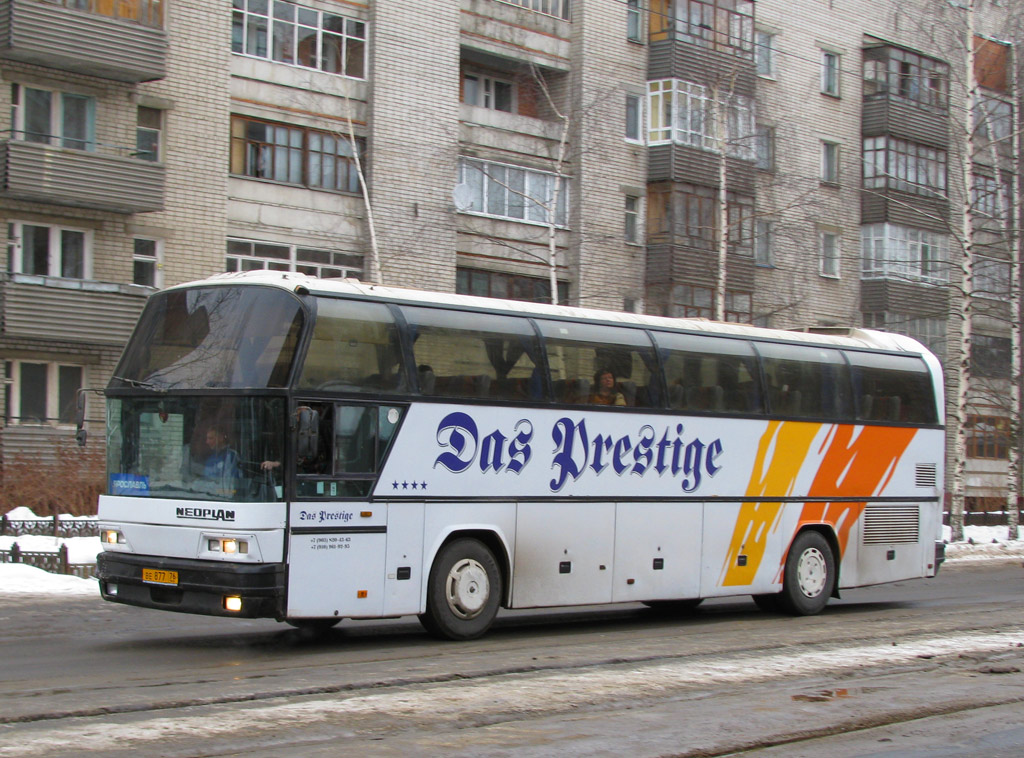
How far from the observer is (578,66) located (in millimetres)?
39125

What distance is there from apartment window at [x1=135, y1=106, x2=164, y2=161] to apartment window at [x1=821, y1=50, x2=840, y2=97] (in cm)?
2409

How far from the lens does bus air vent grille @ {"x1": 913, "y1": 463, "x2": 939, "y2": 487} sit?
18.4 metres

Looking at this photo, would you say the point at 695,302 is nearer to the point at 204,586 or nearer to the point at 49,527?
the point at 49,527

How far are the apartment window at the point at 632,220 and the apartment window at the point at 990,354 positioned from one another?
41.0 feet

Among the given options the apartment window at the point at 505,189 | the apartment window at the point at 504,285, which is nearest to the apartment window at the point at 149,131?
the apartment window at the point at 505,189

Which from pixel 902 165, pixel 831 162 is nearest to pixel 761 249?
pixel 831 162

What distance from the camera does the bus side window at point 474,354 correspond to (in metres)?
12.9

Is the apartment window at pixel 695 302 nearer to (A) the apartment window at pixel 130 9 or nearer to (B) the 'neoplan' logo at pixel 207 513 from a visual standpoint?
(A) the apartment window at pixel 130 9

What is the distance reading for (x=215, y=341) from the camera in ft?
39.3

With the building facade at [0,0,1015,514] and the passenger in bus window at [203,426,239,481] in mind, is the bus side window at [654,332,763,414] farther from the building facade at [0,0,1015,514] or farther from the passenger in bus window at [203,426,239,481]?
the building facade at [0,0,1015,514]

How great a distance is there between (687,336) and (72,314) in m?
17.5

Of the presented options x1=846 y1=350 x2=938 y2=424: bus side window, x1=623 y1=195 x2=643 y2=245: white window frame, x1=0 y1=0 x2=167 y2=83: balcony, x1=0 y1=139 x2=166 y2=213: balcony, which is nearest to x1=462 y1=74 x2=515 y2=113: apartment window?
x1=623 y1=195 x2=643 y2=245: white window frame

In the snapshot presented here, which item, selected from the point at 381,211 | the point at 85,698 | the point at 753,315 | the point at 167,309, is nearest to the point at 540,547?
the point at 167,309

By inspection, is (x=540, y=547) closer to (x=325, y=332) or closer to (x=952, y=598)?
(x=325, y=332)
